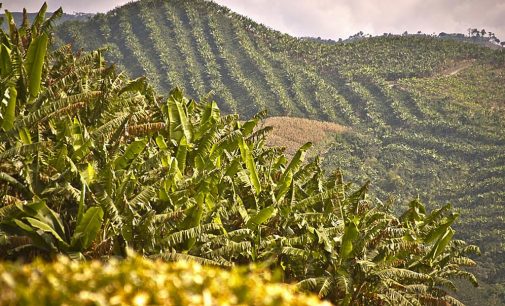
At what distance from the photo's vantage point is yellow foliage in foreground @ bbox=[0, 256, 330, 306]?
10.2 ft

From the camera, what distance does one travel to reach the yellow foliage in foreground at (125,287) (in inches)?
123

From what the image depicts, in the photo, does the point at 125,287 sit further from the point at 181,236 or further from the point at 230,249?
the point at 230,249

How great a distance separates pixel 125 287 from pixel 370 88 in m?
70.3

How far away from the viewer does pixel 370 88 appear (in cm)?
7062

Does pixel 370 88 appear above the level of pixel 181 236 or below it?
above

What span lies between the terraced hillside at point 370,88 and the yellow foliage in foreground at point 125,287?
98.9 ft

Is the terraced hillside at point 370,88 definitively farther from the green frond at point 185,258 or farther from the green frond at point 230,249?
the green frond at point 185,258

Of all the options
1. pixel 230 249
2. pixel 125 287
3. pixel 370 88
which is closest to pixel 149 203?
pixel 230 249

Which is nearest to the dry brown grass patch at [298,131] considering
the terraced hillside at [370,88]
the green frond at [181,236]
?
the terraced hillside at [370,88]

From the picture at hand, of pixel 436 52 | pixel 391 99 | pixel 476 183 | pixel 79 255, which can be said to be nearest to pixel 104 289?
pixel 79 255

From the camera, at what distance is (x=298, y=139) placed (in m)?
55.1

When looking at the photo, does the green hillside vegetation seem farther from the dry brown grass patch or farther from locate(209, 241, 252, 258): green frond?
the dry brown grass patch

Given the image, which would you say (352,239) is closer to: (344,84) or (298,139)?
(298,139)

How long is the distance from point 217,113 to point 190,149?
340 cm
